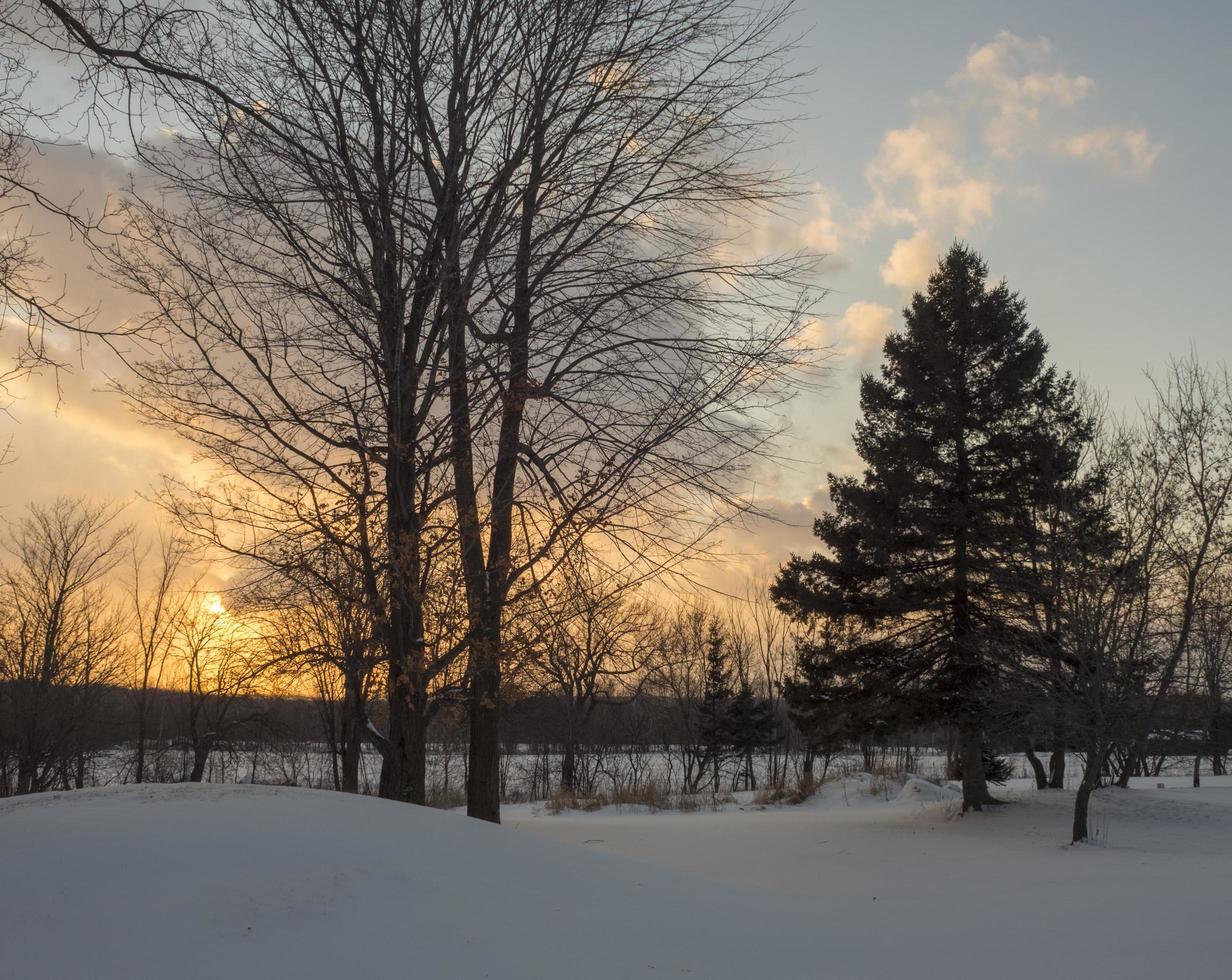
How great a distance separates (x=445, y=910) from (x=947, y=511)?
47.3ft

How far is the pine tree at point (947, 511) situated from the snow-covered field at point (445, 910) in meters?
6.96

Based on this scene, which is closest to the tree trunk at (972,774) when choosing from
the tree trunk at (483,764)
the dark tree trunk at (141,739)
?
the tree trunk at (483,764)

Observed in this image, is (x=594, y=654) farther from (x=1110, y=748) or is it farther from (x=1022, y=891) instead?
(x=1110, y=748)

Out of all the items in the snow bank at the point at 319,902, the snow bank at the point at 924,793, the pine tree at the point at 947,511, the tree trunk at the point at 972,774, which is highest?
the pine tree at the point at 947,511

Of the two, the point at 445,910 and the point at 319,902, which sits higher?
the point at 319,902

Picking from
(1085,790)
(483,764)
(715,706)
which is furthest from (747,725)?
(483,764)

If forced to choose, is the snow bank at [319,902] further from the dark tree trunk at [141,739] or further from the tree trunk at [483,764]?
the dark tree trunk at [141,739]

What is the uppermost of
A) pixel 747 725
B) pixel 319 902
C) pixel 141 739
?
pixel 319 902

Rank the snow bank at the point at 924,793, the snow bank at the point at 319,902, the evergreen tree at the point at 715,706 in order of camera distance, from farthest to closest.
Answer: the evergreen tree at the point at 715,706, the snow bank at the point at 924,793, the snow bank at the point at 319,902

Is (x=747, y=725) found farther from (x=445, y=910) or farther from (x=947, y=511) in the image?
(x=445, y=910)

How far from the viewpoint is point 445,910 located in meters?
4.46

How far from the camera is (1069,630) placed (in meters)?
13.7

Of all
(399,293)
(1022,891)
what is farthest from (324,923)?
(1022,891)

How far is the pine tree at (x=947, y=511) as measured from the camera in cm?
1650
